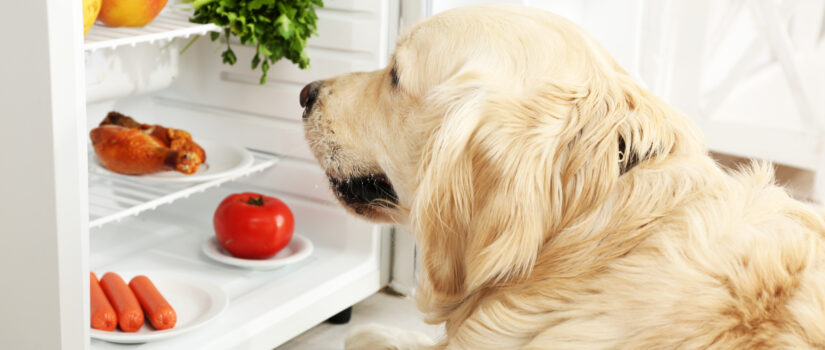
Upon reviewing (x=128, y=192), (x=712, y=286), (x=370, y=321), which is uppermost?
(x=712, y=286)

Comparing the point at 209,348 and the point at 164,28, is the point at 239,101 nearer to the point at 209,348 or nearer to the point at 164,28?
the point at 164,28

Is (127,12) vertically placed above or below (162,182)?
above

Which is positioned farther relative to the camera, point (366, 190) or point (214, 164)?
point (214, 164)

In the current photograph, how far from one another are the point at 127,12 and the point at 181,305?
575 millimetres

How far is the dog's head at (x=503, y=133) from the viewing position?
3.36ft

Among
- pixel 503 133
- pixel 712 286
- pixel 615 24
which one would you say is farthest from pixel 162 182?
pixel 615 24

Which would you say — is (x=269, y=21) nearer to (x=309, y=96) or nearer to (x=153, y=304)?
(x=309, y=96)

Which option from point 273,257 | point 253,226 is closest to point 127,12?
point 253,226

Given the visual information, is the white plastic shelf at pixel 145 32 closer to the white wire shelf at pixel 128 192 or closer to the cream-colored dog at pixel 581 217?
the white wire shelf at pixel 128 192

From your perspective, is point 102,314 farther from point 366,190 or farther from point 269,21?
point 269,21

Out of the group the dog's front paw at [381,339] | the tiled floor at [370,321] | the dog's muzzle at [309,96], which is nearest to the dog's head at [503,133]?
the dog's muzzle at [309,96]

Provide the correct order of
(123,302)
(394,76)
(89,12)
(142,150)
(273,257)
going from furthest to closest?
1. (273,257)
2. (142,150)
3. (123,302)
4. (89,12)
5. (394,76)

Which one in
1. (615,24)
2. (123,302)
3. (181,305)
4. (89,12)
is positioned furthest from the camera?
(615,24)

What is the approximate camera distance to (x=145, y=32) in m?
1.56
